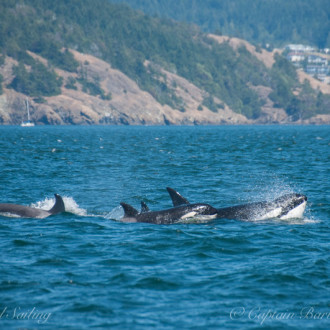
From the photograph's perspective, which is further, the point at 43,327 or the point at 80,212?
the point at 80,212

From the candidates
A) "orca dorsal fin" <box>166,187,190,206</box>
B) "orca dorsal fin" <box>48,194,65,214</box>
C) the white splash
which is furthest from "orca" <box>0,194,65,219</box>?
"orca dorsal fin" <box>166,187,190,206</box>

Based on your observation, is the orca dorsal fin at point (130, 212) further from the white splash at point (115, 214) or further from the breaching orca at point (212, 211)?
the white splash at point (115, 214)

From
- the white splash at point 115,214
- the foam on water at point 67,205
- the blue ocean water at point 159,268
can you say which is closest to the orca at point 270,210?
the blue ocean water at point 159,268

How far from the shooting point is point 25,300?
1325cm

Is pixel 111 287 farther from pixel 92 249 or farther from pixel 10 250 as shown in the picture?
pixel 10 250

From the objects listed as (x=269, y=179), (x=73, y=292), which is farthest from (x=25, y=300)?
(x=269, y=179)

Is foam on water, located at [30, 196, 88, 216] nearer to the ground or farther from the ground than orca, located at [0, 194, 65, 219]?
nearer to the ground

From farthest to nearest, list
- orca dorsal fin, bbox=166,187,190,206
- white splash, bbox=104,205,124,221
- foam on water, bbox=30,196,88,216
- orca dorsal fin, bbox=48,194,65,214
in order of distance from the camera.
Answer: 1. foam on water, bbox=30,196,88,216
2. orca dorsal fin, bbox=48,194,65,214
3. white splash, bbox=104,205,124,221
4. orca dorsal fin, bbox=166,187,190,206

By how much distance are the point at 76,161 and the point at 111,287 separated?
111ft

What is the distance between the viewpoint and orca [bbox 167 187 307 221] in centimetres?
2177

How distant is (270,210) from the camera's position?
21922mm

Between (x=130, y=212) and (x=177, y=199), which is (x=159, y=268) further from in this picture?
(x=177, y=199)

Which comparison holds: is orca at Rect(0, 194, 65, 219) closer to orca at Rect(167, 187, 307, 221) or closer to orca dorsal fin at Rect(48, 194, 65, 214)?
orca dorsal fin at Rect(48, 194, 65, 214)

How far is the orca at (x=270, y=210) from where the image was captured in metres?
21.8
